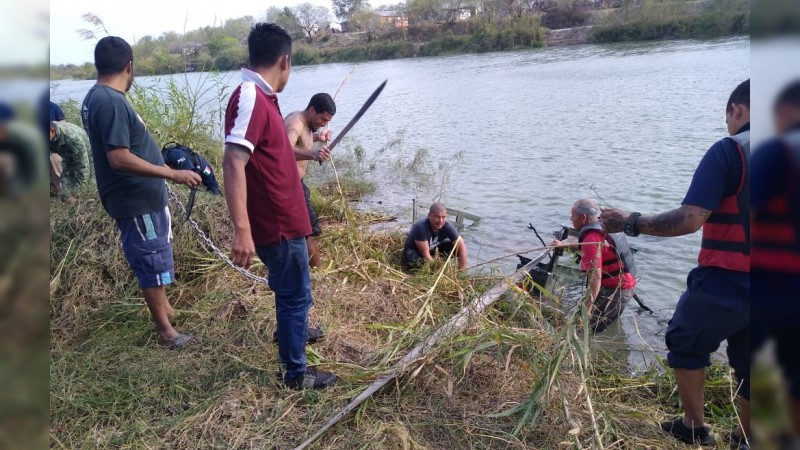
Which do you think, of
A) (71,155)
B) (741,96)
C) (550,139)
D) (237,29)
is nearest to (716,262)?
(741,96)

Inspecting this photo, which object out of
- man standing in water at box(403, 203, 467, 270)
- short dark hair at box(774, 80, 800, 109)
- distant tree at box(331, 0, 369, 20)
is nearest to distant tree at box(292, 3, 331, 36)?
distant tree at box(331, 0, 369, 20)

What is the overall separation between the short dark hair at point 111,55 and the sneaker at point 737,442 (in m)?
Result: 3.77

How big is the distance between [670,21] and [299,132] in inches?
1080

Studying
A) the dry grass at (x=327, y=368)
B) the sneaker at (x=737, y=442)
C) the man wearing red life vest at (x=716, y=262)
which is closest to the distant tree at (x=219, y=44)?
the dry grass at (x=327, y=368)

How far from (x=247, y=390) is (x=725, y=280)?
240cm

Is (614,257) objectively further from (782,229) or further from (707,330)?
(782,229)

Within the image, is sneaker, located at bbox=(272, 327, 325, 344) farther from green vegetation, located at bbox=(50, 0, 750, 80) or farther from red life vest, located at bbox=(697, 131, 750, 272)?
green vegetation, located at bbox=(50, 0, 750, 80)

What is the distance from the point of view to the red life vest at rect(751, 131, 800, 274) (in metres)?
0.56

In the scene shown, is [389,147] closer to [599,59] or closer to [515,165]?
[515,165]

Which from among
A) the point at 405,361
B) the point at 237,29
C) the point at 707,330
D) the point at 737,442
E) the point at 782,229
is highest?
the point at 237,29

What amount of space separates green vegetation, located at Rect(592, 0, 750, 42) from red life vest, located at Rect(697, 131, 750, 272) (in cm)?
2399

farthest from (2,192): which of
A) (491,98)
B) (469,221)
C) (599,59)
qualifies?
(599,59)

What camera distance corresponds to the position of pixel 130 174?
333cm

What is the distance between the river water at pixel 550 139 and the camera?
8.01 metres
